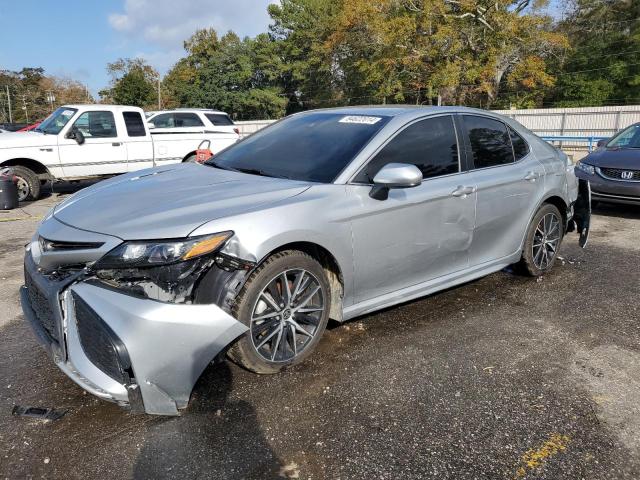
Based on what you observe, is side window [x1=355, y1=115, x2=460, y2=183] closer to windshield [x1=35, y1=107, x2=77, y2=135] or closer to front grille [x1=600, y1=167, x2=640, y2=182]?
front grille [x1=600, y1=167, x2=640, y2=182]

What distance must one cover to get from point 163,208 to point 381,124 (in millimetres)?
1702

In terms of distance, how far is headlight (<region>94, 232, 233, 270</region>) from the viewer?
8.79ft

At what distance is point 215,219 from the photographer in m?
2.85

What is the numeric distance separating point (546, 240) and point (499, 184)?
1130 millimetres

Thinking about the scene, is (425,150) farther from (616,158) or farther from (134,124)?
(134,124)

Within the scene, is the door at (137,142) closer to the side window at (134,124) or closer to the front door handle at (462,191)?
the side window at (134,124)

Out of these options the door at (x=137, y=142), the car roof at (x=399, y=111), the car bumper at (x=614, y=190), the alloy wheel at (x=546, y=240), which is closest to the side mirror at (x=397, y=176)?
the car roof at (x=399, y=111)

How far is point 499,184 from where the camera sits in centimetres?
443

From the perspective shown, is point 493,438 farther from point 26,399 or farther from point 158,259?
point 26,399

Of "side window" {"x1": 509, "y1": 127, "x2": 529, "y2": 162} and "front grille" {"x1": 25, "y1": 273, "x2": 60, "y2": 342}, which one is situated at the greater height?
"side window" {"x1": 509, "y1": 127, "x2": 529, "y2": 162}

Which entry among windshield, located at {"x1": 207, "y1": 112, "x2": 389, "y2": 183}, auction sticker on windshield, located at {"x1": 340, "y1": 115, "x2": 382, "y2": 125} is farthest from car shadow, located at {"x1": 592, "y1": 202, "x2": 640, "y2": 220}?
windshield, located at {"x1": 207, "y1": 112, "x2": 389, "y2": 183}

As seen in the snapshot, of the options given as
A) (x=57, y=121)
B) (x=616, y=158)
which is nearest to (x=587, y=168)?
(x=616, y=158)

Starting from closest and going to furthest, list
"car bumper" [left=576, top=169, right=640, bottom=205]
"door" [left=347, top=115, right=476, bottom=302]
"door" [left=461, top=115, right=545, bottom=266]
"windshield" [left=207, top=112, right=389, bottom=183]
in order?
"door" [left=347, top=115, right=476, bottom=302] < "windshield" [left=207, top=112, right=389, bottom=183] < "door" [left=461, top=115, right=545, bottom=266] < "car bumper" [left=576, top=169, right=640, bottom=205]

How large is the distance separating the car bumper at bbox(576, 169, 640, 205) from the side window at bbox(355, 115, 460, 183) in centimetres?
493
